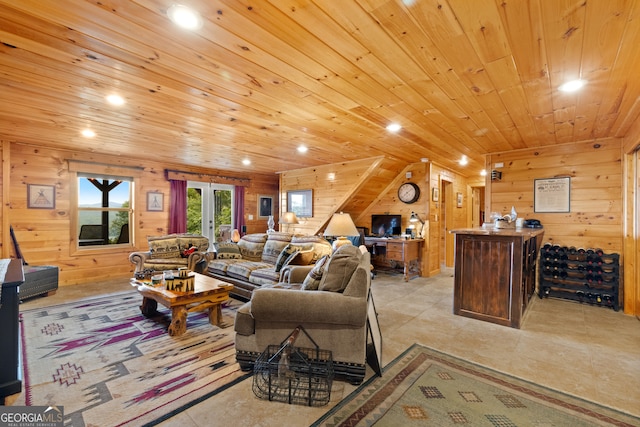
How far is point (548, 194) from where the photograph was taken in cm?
438

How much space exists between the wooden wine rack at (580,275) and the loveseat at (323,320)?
3684 mm

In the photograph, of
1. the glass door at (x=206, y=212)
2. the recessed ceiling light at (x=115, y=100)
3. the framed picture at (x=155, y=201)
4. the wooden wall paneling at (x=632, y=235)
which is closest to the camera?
the recessed ceiling light at (x=115, y=100)

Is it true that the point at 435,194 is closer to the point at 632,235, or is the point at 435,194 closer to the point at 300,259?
the point at 632,235

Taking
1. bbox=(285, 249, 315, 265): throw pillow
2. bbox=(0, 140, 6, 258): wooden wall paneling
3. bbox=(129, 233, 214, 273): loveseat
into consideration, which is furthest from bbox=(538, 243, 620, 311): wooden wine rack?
bbox=(0, 140, 6, 258): wooden wall paneling

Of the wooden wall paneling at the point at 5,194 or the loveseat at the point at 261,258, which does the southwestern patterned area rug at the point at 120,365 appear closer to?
the loveseat at the point at 261,258

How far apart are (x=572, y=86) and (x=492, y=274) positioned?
198 cm

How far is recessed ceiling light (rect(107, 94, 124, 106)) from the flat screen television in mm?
4872

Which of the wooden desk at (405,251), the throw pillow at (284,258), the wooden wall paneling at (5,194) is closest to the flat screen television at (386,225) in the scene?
the wooden desk at (405,251)

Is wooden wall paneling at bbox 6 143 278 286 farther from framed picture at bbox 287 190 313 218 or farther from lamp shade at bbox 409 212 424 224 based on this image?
lamp shade at bbox 409 212 424 224

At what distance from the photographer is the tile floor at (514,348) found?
1767 millimetres

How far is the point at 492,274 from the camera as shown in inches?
130

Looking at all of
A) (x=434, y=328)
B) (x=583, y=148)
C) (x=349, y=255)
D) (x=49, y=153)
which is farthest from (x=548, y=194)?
(x=49, y=153)

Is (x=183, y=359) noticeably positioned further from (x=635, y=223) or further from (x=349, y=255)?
(x=635, y=223)

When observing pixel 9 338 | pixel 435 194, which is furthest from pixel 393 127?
pixel 9 338
